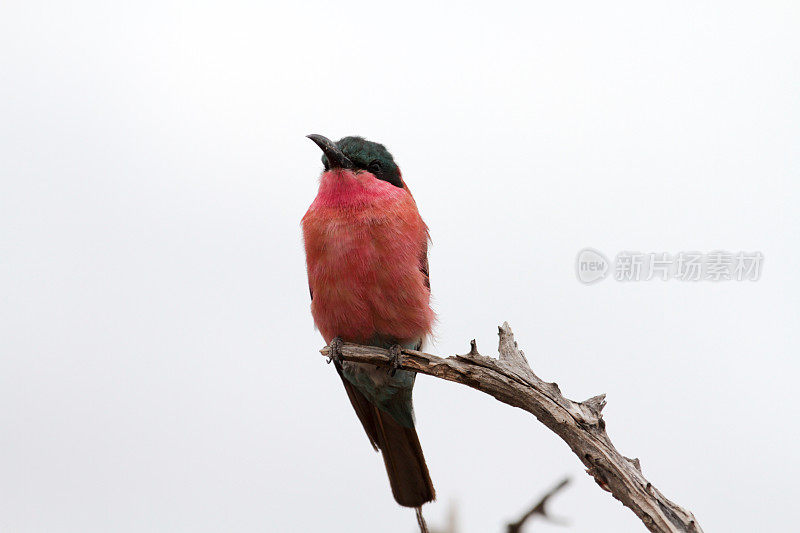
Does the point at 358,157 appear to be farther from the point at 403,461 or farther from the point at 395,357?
the point at 403,461

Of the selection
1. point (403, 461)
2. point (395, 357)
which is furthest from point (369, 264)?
point (403, 461)

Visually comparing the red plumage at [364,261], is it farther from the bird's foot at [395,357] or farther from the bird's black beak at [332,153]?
the bird's foot at [395,357]

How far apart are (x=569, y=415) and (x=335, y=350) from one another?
138 centimetres

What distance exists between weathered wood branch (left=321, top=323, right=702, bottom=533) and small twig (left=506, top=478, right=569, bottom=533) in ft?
1.46

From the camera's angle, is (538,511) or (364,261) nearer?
(538,511)

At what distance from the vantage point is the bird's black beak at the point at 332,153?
4.42 metres

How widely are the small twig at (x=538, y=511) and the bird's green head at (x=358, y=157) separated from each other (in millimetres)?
2108

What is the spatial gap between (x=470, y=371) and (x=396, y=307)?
74cm

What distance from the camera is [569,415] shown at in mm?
3467

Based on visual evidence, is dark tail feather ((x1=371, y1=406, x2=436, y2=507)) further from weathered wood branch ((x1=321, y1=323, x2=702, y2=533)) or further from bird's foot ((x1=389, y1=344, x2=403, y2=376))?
weathered wood branch ((x1=321, y1=323, x2=702, y2=533))

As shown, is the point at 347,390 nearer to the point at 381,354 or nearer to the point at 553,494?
the point at 381,354

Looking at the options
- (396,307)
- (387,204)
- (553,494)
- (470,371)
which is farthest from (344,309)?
(553,494)

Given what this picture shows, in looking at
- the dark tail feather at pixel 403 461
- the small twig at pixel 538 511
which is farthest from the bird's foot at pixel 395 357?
the small twig at pixel 538 511

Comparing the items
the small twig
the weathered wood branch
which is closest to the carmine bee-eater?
the weathered wood branch
